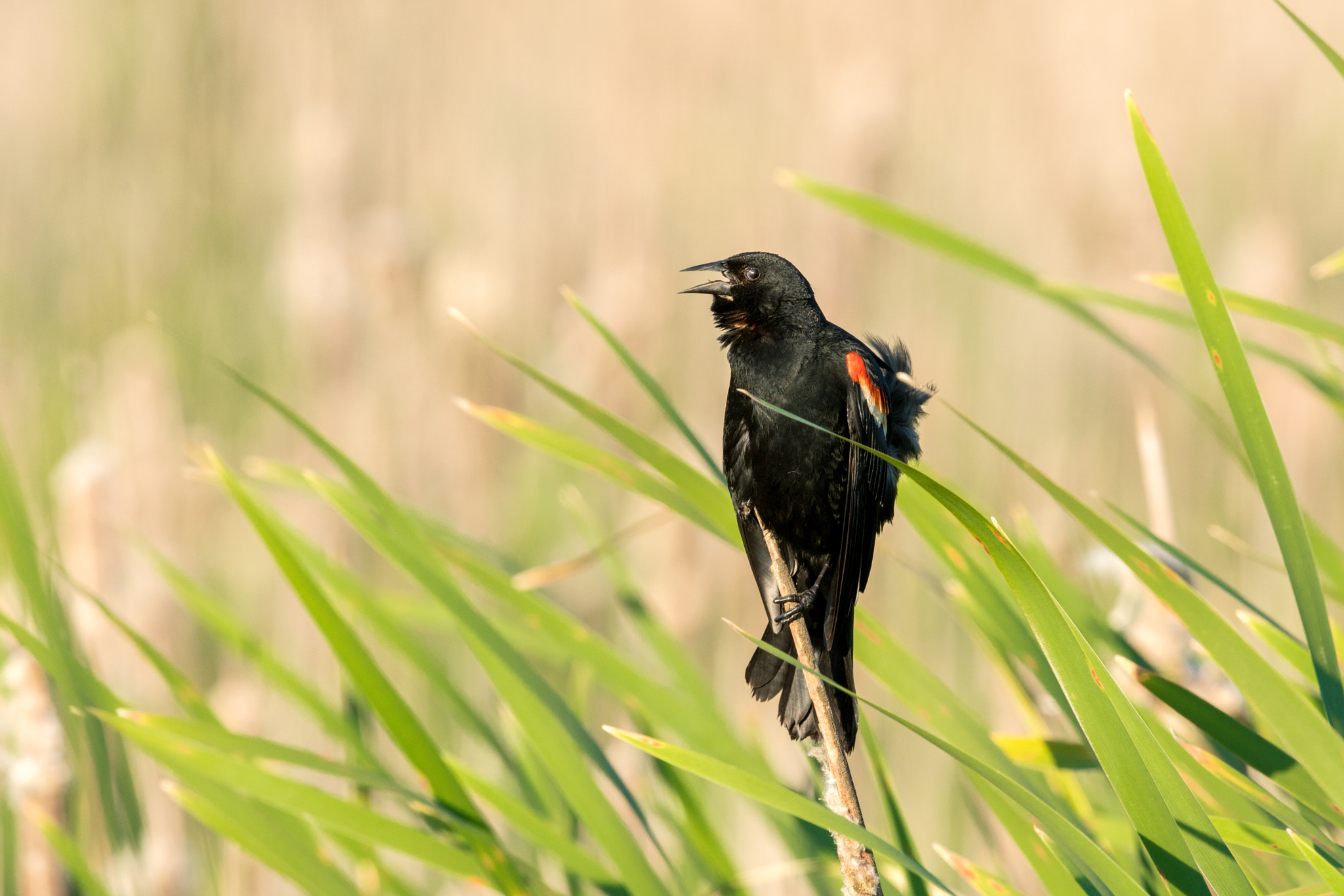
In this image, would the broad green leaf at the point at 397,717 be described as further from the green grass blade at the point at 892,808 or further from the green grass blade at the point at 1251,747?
the green grass blade at the point at 1251,747

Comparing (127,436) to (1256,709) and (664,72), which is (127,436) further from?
(1256,709)

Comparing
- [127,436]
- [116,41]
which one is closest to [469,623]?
[127,436]

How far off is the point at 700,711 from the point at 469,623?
27 centimetres

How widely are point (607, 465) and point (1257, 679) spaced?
1.77 feet

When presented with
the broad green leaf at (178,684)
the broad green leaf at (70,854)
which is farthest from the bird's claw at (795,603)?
the broad green leaf at (70,854)

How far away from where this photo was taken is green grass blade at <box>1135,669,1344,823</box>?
81 centimetres

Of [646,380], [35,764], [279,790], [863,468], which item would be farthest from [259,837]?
[863,468]

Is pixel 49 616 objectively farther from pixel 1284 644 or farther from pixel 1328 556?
pixel 1328 556

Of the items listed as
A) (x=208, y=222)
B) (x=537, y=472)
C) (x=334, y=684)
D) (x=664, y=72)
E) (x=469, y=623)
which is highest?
(x=664, y=72)

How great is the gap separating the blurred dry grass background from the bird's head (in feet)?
5.43

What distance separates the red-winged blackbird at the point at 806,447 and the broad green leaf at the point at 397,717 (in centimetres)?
37

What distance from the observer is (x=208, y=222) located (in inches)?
140

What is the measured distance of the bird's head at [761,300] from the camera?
68cm

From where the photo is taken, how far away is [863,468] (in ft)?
2.32
